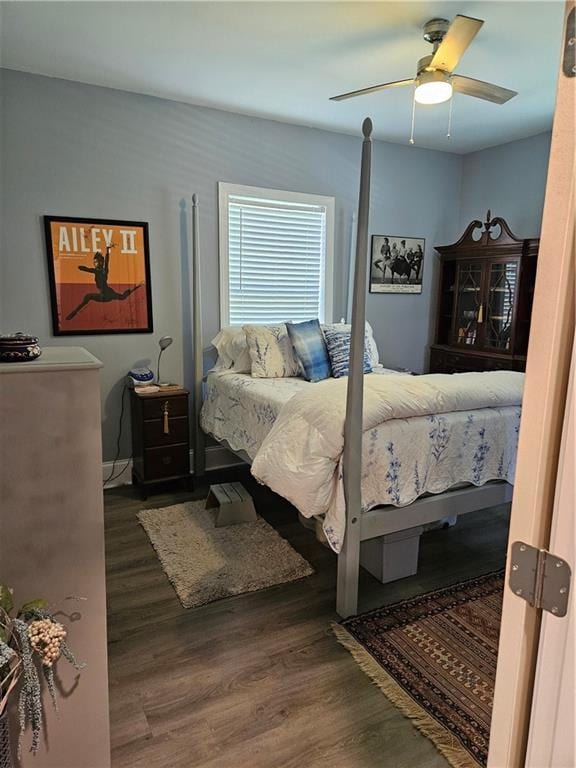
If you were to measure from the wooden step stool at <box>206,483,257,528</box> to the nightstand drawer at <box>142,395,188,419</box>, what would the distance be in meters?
0.62

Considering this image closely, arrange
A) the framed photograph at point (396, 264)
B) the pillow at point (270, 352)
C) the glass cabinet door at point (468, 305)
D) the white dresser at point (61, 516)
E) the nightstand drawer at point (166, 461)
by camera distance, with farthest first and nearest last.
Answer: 1. the framed photograph at point (396, 264)
2. the glass cabinet door at point (468, 305)
3. the pillow at point (270, 352)
4. the nightstand drawer at point (166, 461)
5. the white dresser at point (61, 516)

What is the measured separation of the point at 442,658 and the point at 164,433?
7.13ft

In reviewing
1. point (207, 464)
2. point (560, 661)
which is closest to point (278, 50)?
point (207, 464)

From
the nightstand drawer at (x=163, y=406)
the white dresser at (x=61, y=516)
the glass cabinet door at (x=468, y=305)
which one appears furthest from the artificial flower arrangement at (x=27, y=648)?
the glass cabinet door at (x=468, y=305)

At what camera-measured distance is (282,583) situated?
7.99ft

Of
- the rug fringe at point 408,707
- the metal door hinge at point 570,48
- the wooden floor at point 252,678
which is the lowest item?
the wooden floor at point 252,678

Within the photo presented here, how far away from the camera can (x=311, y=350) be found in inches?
143

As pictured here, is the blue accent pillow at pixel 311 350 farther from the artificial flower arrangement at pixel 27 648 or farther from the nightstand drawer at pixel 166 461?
the artificial flower arrangement at pixel 27 648

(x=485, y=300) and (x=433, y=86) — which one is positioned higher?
(x=433, y=86)

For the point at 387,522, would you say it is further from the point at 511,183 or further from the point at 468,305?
the point at 511,183

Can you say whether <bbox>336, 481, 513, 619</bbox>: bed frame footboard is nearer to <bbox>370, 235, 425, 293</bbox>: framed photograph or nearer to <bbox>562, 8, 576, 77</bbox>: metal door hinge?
<bbox>562, 8, 576, 77</bbox>: metal door hinge

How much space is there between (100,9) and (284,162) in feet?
6.11

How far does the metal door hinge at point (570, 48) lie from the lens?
0.65 metres

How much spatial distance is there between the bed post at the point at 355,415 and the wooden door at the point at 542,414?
1.25 metres
